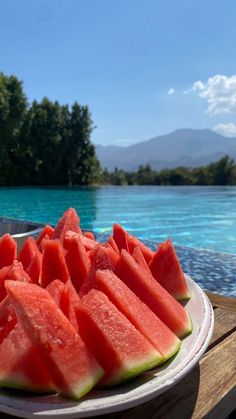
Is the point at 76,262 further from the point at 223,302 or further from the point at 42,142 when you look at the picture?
the point at 42,142

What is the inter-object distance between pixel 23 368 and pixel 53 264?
0.32 m

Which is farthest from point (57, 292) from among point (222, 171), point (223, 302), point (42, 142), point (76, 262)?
point (222, 171)

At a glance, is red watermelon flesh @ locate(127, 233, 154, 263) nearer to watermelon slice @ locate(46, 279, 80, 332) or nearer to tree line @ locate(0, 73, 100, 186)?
watermelon slice @ locate(46, 279, 80, 332)

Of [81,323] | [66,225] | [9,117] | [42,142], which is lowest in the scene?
[81,323]

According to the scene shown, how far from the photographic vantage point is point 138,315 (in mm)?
904

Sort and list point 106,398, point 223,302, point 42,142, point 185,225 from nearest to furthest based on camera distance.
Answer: point 106,398 < point 223,302 < point 185,225 < point 42,142

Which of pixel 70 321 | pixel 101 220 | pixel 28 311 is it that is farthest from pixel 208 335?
pixel 101 220

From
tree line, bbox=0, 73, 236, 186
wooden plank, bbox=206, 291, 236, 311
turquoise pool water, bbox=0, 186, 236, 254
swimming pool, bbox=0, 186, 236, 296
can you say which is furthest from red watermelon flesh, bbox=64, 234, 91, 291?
tree line, bbox=0, 73, 236, 186

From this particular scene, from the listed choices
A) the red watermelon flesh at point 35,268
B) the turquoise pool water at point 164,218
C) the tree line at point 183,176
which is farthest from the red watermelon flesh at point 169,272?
Answer: the tree line at point 183,176

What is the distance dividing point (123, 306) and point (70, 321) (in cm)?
13

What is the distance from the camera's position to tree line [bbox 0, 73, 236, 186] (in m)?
24.8

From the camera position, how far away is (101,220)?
34.7 ft

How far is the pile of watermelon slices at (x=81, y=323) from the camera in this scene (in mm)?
740

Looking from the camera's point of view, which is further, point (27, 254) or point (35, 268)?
point (27, 254)
